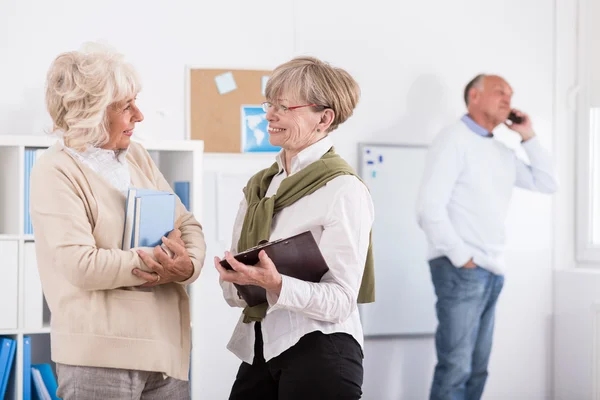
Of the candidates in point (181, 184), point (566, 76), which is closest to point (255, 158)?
point (181, 184)

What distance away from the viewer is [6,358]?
9.54ft

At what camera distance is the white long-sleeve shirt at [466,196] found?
143 inches

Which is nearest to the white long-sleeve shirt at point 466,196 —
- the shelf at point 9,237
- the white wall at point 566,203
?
the white wall at point 566,203

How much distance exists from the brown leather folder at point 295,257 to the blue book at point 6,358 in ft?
5.27

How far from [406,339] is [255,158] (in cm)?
135

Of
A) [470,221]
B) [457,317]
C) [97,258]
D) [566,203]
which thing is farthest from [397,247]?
[97,258]

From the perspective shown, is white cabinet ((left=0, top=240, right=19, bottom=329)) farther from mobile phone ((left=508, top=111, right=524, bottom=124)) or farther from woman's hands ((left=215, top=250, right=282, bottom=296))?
mobile phone ((left=508, top=111, right=524, bottom=124))

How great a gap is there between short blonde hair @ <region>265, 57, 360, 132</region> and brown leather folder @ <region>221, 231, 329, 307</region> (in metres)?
0.40

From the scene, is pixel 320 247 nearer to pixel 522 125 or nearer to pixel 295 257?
pixel 295 257

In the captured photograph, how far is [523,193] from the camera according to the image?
14.7 feet

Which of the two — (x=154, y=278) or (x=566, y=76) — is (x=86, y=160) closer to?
(x=154, y=278)

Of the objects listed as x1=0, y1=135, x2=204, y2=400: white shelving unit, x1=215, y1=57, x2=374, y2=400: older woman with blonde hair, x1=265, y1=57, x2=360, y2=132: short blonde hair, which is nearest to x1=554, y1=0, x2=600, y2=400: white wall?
x1=0, y1=135, x2=204, y2=400: white shelving unit

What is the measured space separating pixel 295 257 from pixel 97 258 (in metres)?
0.45

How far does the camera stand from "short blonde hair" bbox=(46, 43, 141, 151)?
68.3 inches
